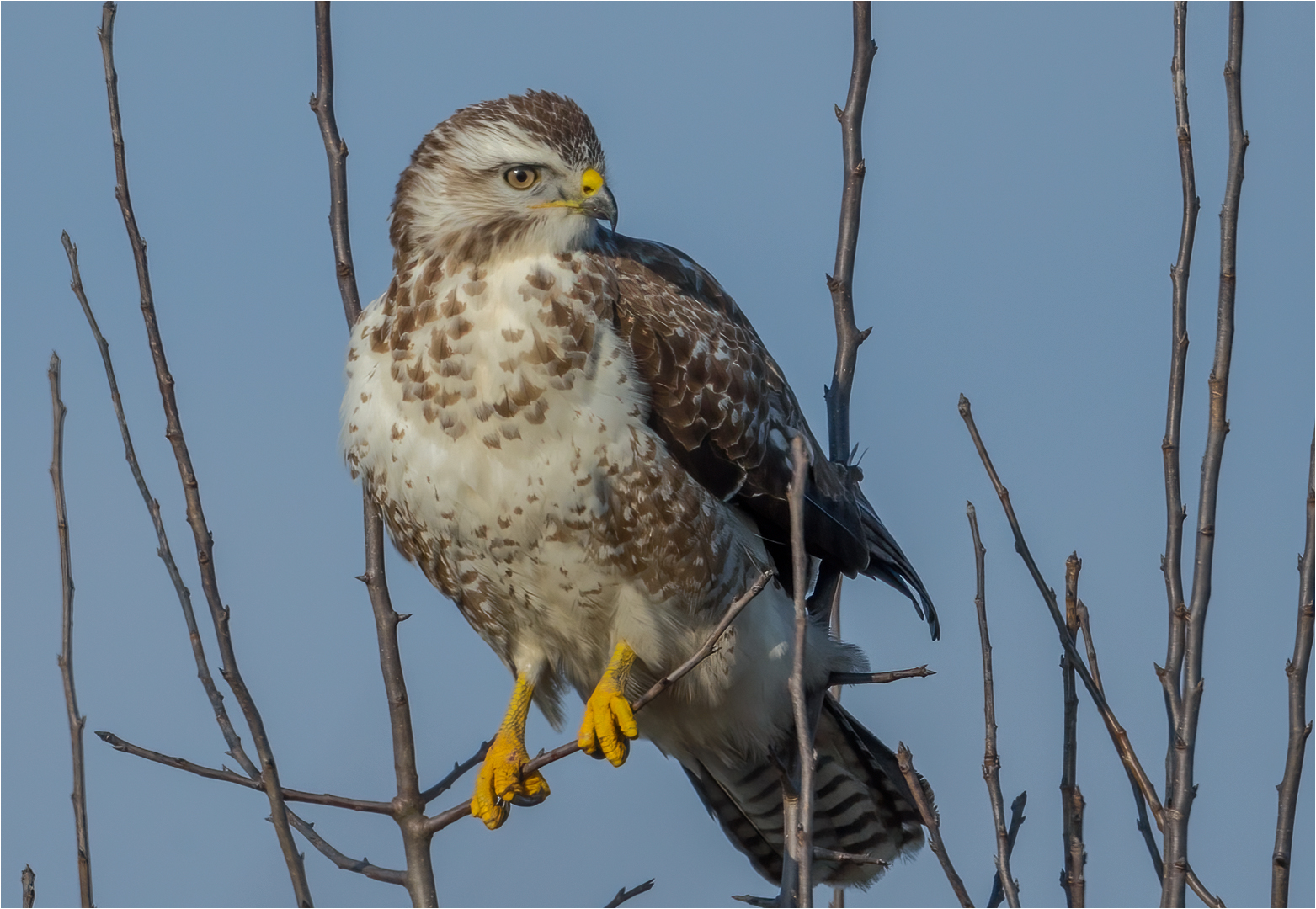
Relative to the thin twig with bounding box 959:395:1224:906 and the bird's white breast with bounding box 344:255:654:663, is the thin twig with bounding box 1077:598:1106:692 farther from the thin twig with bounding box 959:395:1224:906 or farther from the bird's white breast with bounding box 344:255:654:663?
the bird's white breast with bounding box 344:255:654:663

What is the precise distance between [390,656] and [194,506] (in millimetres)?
698

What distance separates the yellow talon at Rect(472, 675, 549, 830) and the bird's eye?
175 cm

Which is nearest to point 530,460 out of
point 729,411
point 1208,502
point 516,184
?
point 729,411

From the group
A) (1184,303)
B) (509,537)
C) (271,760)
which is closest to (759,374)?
(509,537)

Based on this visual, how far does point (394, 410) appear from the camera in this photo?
Result: 15.2 feet

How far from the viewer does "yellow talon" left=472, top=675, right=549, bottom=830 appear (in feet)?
16.1

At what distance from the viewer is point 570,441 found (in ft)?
14.9

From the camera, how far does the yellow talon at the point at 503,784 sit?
16.1 ft

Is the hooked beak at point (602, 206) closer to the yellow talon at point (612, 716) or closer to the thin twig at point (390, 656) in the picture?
the thin twig at point (390, 656)

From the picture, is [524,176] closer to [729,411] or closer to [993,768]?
[729,411]

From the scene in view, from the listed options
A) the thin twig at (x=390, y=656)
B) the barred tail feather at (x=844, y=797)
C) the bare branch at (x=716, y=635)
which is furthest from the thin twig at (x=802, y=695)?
the barred tail feather at (x=844, y=797)

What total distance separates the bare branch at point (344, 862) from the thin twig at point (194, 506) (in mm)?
613

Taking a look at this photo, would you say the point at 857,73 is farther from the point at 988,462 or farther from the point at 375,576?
the point at 375,576

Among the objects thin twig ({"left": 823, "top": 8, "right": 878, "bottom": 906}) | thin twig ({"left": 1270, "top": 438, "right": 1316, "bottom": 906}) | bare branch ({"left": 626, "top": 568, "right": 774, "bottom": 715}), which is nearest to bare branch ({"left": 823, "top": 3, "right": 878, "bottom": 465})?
thin twig ({"left": 823, "top": 8, "right": 878, "bottom": 906})
